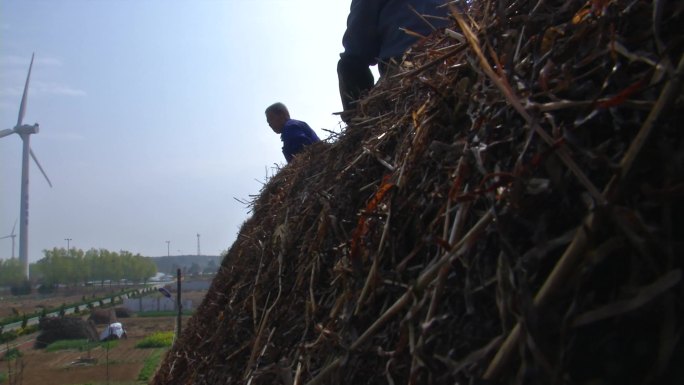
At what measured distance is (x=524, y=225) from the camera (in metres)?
1.27

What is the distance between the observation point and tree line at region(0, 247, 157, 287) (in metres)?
119

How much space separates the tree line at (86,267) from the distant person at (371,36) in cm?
11016

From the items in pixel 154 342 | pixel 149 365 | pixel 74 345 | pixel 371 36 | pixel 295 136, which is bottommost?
pixel 149 365

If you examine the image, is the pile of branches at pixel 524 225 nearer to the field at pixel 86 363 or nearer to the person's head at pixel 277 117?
the person's head at pixel 277 117

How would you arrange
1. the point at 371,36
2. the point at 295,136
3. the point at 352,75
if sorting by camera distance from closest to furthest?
the point at 371,36
the point at 352,75
the point at 295,136

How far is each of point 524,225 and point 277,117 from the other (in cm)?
577

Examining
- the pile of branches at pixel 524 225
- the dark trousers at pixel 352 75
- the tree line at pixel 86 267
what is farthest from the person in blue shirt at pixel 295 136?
the tree line at pixel 86 267

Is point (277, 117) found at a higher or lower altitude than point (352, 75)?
higher

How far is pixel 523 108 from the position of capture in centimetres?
136

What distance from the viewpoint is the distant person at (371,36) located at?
4.26m

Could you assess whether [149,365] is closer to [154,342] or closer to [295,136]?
[154,342]

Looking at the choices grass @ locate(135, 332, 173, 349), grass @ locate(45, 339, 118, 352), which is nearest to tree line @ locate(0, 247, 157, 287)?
grass @ locate(45, 339, 118, 352)

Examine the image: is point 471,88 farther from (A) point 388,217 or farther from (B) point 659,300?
(B) point 659,300

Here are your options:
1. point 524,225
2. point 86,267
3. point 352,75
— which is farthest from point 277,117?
point 86,267
